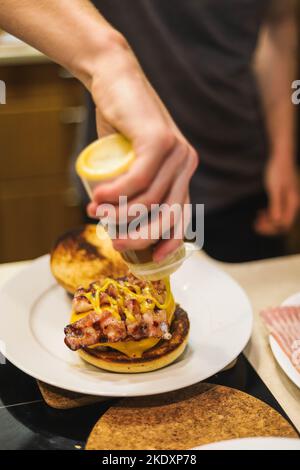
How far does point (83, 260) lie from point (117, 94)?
438mm

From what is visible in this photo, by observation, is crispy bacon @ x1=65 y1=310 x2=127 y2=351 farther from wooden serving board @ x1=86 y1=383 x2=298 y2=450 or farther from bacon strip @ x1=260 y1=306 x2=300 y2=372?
bacon strip @ x1=260 y1=306 x2=300 y2=372

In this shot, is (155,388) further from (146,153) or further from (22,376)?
(146,153)

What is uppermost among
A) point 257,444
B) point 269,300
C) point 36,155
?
point 257,444

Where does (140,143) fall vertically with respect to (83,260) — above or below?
above

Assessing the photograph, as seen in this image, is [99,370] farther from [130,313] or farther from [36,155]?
[36,155]

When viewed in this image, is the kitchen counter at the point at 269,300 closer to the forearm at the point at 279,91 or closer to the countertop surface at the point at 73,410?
the countertop surface at the point at 73,410

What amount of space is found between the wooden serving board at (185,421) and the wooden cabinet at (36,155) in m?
1.72

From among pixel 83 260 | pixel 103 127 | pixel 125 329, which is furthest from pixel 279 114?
pixel 125 329

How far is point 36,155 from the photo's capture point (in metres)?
2.68

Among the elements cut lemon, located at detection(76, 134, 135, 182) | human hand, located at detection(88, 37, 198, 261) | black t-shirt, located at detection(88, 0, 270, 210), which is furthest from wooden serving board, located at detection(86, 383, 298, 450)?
black t-shirt, located at detection(88, 0, 270, 210)

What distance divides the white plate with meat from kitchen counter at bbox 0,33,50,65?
168 cm

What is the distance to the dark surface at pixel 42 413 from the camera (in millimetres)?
888

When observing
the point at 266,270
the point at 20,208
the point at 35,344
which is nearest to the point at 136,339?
the point at 35,344

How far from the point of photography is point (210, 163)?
5.68ft
